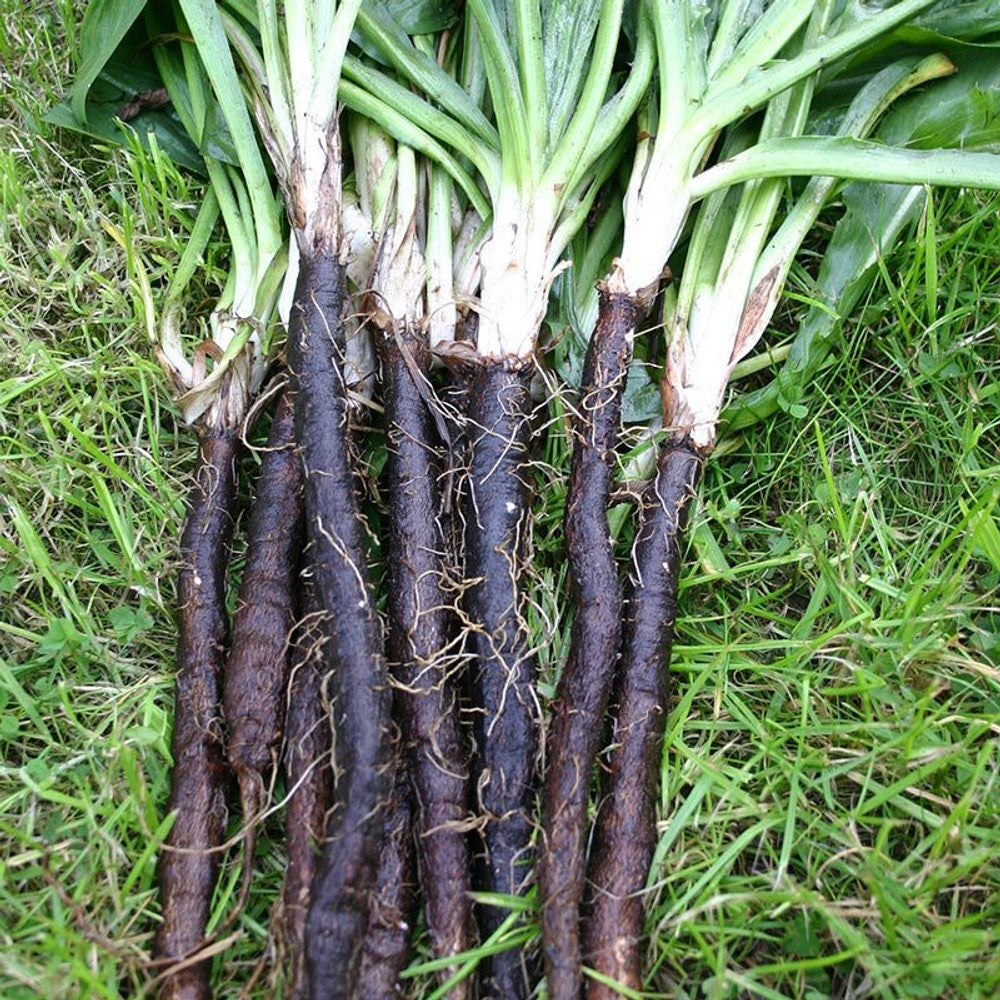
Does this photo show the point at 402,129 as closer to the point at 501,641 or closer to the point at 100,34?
the point at 100,34

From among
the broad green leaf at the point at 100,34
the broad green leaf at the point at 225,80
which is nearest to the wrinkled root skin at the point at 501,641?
the broad green leaf at the point at 225,80

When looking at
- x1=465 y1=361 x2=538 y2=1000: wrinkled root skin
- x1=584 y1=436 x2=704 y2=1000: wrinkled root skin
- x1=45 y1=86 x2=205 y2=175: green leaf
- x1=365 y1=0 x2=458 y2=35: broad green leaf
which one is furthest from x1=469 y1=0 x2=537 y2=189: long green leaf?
x1=45 y1=86 x2=205 y2=175: green leaf

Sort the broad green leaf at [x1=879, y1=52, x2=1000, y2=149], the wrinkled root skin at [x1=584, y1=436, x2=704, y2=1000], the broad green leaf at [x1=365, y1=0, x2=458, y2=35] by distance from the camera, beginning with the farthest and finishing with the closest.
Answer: the broad green leaf at [x1=365, y1=0, x2=458, y2=35]
the broad green leaf at [x1=879, y1=52, x2=1000, y2=149]
the wrinkled root skin at [x1=584, y1=436, x2=704, y2=1000]

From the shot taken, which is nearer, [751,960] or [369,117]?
[751,960]

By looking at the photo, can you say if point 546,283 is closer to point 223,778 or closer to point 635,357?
point 635,357

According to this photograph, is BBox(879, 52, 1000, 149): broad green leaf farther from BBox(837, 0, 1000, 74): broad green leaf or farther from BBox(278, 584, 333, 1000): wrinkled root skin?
BBox(278, 584, 333, 1000): wrinkled root skin

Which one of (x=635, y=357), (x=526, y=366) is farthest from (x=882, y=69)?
(x=526, y=366)

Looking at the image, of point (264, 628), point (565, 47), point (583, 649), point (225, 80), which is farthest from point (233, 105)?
point (583, 649)
